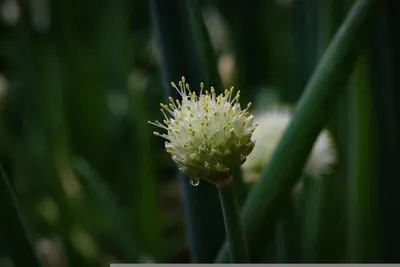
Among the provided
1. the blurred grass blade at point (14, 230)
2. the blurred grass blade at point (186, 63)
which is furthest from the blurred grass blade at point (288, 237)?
the blurred grass blade at point (14, 230)

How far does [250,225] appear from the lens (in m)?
0.38

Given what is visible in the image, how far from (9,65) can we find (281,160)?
58 cm

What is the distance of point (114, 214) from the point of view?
23.5 inches

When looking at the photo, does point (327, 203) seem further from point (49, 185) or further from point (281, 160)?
point (49, 185)

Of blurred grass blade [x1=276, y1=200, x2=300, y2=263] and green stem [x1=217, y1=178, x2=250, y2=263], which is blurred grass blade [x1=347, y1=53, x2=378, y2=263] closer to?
blurred grass blade [x1=276, y1=200, x2=300, y2=263]

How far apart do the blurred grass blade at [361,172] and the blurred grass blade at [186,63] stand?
163 millimetres

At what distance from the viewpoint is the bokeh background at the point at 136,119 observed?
21.0 inches

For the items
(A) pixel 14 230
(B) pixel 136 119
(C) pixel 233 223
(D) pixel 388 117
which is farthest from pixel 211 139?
(B) pixel 136 119

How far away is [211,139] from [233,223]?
6cm

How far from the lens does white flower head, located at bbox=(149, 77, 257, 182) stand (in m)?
0.29

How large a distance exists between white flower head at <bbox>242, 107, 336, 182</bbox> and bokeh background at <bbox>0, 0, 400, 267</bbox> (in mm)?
22

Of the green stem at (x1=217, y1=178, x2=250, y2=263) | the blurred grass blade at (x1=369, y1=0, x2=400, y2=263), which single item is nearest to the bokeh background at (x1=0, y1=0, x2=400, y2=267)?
the blurred grass blade at (x1=369, y1=0, x2=400, y2=263)

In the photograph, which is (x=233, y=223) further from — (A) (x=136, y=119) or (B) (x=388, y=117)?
(A) (x=136, y=119)

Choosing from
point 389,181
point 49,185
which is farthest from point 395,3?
point 49,185
